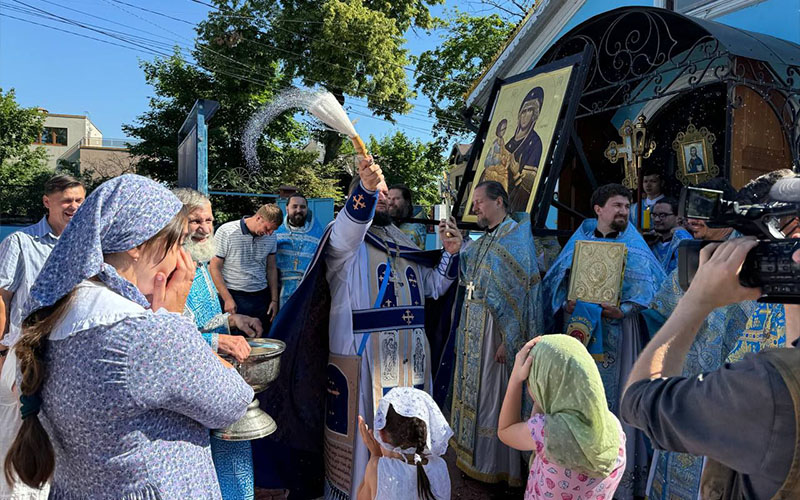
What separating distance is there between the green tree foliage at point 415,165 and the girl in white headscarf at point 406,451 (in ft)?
76.3

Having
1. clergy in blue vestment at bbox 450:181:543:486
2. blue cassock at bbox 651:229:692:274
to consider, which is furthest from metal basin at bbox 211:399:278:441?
blue cassock at bbox 651:229:692:274

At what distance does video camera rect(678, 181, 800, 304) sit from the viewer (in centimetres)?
111

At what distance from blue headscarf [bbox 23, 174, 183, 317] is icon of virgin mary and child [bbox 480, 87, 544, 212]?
3.99 meters

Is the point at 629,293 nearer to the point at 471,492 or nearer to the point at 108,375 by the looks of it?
the point at 471,492

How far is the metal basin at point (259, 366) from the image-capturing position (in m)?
2.38

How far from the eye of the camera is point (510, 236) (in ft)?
13.4

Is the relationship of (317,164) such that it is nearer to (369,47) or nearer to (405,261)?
(369,47)

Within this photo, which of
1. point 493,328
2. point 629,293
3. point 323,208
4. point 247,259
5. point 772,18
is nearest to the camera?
point 629,293

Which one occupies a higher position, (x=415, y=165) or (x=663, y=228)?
(x=415, y=165)

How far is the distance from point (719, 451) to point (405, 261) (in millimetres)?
2593

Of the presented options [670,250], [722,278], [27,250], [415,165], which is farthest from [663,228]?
[415,165]

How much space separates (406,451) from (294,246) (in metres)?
4.14

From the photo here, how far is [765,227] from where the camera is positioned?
1.17m

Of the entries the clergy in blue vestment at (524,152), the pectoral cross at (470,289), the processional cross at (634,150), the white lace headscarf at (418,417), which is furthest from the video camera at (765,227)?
the processional cross at (634,150)
